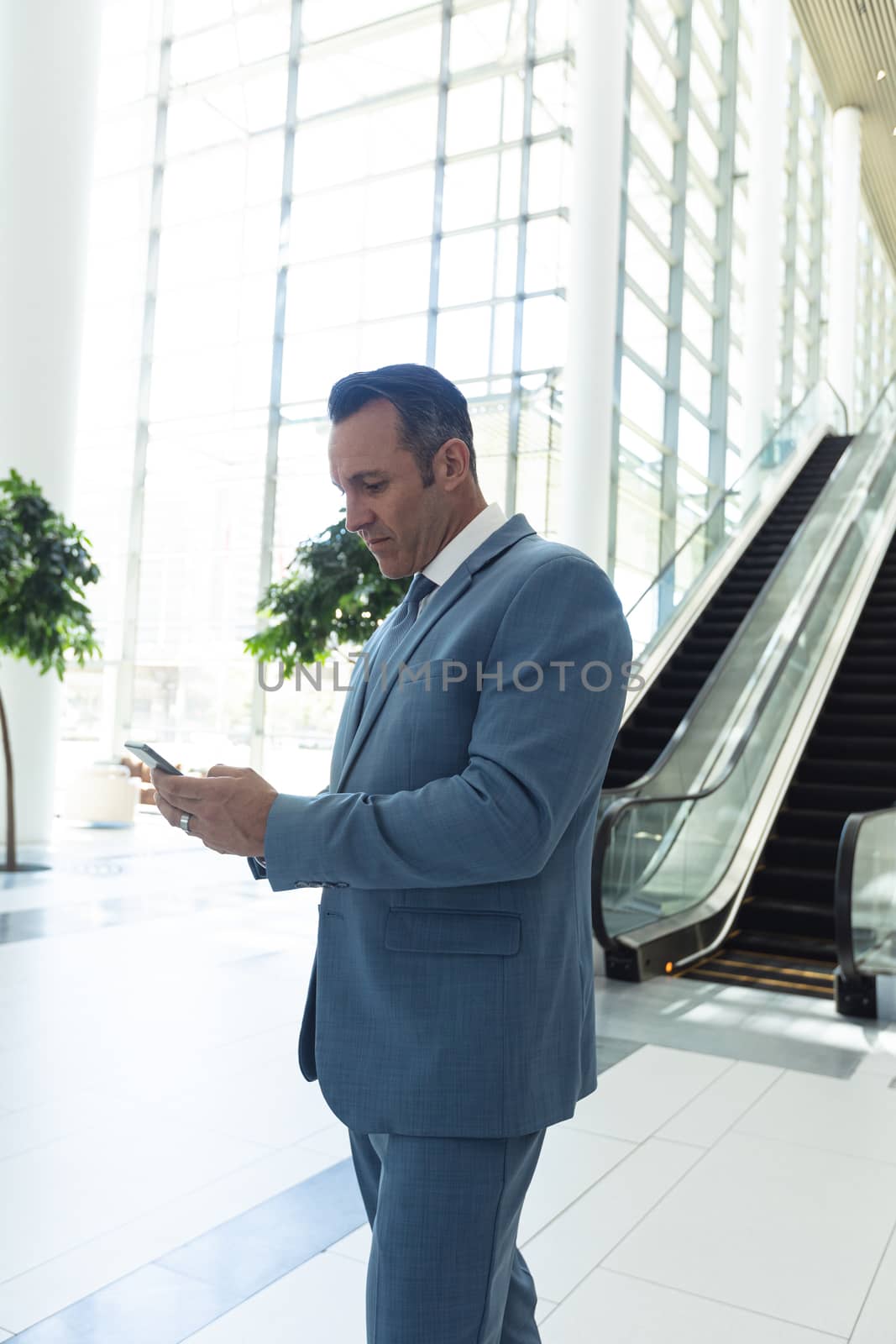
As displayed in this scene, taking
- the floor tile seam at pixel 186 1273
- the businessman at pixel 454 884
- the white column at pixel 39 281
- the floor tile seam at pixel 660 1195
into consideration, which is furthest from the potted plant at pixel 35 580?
the businessman at pixel 454 884

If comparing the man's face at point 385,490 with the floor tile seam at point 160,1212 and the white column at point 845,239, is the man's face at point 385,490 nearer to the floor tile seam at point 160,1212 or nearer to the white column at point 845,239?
the floor tile seam at point 160,1212

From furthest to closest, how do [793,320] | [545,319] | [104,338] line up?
1. [793,320]
2. [104,338]
3. [545,319]

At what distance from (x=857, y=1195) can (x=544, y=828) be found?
9.63ft

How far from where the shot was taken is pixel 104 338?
62.1 feet

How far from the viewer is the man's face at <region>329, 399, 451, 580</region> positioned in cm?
148

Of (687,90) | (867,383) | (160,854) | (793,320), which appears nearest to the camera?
(160,854)

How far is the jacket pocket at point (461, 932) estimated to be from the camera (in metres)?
1.34

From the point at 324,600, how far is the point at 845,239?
22.6m

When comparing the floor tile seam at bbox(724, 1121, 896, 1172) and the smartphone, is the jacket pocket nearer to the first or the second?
the smartphone

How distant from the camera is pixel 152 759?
1509 mm

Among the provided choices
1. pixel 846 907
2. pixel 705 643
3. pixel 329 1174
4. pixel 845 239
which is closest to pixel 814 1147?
pixel 329 1174

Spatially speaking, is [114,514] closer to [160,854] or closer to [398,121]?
[398,121]

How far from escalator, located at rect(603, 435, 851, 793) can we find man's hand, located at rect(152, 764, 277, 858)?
6505mm

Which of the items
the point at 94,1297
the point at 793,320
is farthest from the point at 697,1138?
the point at 793,320
